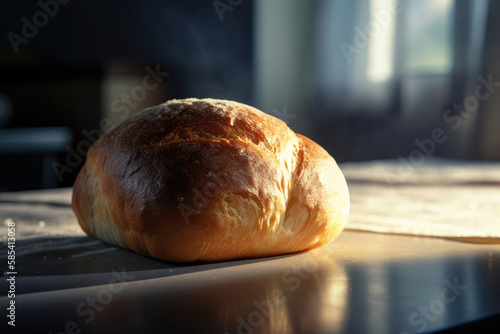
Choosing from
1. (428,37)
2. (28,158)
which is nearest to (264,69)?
(428,37)

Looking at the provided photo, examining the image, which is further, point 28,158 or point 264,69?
point 264,69

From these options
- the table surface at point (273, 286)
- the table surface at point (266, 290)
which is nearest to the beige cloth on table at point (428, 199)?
the table surface at point (273, 286)

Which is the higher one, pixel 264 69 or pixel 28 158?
pixel 264 69

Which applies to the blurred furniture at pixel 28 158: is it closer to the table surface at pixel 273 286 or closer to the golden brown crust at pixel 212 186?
the table surface at pixel 273 286

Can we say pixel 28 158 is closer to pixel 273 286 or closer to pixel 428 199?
pixel 428 199

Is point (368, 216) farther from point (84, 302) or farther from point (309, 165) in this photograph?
point (84, 302)

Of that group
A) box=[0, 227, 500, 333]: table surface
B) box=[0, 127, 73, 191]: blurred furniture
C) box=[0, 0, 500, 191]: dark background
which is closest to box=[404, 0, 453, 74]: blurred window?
box=[0, 0, 500, 191]: dark background
